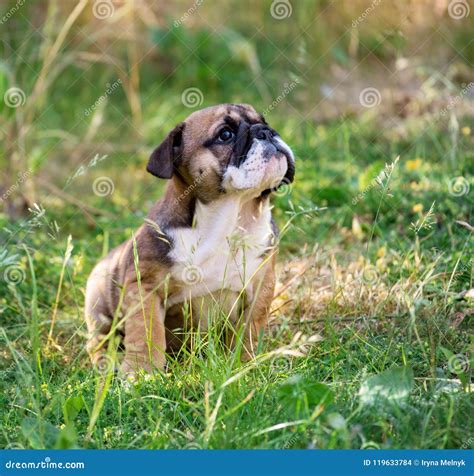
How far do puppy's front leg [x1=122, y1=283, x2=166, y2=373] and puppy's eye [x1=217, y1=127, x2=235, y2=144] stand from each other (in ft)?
2.90

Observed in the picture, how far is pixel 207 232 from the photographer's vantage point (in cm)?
477

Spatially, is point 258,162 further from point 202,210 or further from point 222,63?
point 222,63

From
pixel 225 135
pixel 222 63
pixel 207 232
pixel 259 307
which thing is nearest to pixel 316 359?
pixel 259 307

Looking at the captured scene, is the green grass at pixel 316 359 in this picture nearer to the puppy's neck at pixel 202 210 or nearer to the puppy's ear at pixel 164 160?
the puppy's neck at pixel 202 210

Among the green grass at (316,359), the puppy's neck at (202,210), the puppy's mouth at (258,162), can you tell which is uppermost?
the puppy's mouth at (258,162)

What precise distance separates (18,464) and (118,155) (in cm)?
551

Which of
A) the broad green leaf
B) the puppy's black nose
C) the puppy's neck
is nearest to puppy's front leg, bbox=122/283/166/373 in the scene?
the puppy's neck

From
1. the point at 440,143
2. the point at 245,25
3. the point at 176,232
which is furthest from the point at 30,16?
the point at 176,232

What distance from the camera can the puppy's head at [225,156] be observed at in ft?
15.0

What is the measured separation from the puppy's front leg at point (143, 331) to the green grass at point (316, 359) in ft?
0.63

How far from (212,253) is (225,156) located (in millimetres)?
526

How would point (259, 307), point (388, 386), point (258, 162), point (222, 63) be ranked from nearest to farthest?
point (388, 386) → point (258, 162) → point (259, 307) → point (222, 63)

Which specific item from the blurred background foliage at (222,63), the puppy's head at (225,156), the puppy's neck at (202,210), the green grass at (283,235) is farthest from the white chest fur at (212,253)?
the blurred background foliage at (222,63)

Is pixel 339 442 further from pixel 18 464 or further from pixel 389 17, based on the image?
pixel 389 17
